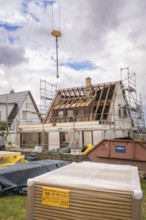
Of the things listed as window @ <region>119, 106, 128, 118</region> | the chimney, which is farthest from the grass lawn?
the chimney

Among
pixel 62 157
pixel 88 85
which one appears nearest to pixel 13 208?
pixel 62 157

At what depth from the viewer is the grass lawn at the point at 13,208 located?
20.5 ft

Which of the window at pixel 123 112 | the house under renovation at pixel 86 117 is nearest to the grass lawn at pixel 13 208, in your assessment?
the house under renovation at pixel 86 117

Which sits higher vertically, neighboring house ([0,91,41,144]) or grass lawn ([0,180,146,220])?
neighboring house ([0,91,41,144])

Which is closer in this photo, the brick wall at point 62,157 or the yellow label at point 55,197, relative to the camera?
the yellow label at point 55,197

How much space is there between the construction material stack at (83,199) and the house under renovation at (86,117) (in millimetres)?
16594

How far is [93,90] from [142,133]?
679cm

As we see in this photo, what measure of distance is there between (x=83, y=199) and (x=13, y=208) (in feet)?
12.8

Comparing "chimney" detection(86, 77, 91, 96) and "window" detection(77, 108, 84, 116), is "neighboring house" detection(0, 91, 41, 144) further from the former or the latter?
"window" detection(77, 108, 84, 116)

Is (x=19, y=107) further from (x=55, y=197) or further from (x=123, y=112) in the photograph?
(x=55, y=197)

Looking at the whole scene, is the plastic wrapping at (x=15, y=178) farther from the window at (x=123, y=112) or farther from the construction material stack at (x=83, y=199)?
the window at (x=123, y=112)

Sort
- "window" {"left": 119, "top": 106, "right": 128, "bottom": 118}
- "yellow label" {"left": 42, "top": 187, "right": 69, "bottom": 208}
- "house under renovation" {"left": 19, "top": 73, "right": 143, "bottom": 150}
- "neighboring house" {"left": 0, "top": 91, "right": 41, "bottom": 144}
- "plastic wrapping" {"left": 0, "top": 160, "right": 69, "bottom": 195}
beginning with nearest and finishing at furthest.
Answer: "yellow label" {"left": 42, "top": 187, "right": 69, "bottom": 208}
"plastic wrapping" {"left": 0, "top": 160, "right": 69, "bottom": 195}
"house under renovation" {"left": 19, "top": 73, "right": 143, "bottom": 150}
"window" {"left": 119, "top": 106, "right": 128, "bottom": 118}
"neighboring house" {"left": 0, "top": 91, "right": 41, "bottom": 144}

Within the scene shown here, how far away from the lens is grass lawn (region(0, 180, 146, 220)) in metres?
6.26

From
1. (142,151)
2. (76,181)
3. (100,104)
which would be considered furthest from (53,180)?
(100,104)
